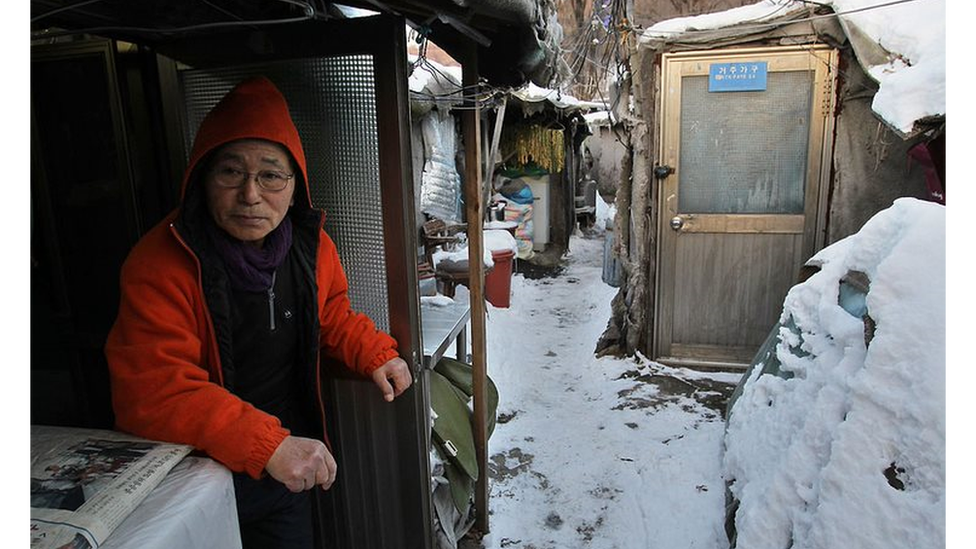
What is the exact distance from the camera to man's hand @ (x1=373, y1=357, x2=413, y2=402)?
76.0 inches

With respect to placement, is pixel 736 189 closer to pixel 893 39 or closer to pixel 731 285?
pixel 731 285

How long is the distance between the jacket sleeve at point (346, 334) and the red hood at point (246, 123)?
1.41 ft

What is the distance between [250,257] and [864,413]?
239 centimetres

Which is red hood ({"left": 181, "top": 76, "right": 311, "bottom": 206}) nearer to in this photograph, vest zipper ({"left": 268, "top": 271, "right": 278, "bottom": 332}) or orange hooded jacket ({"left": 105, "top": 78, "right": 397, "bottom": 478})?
orange hooded jacket ({"left": 105, "top": 78, "right": 397, "bottom": 478})

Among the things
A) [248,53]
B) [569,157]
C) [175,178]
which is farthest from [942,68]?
[569,157]

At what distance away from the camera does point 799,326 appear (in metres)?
3.41

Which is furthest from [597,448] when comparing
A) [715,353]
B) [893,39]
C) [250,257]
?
[893,39]

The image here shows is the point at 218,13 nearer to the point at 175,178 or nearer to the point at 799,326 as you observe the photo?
the point at 175,178

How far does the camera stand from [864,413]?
2184mm

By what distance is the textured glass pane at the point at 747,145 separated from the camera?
5.15 m

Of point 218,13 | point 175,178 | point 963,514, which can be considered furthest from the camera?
point 175,178

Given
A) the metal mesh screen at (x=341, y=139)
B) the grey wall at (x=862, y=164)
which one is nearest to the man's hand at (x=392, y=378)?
the metal mesh screen at (x=341, y=139)

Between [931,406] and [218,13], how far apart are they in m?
2.95

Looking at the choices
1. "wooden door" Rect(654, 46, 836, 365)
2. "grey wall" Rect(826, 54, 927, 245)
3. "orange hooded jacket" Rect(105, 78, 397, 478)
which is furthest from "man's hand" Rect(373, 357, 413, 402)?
"grey wall" Rect(826, 54, 927, 245)
